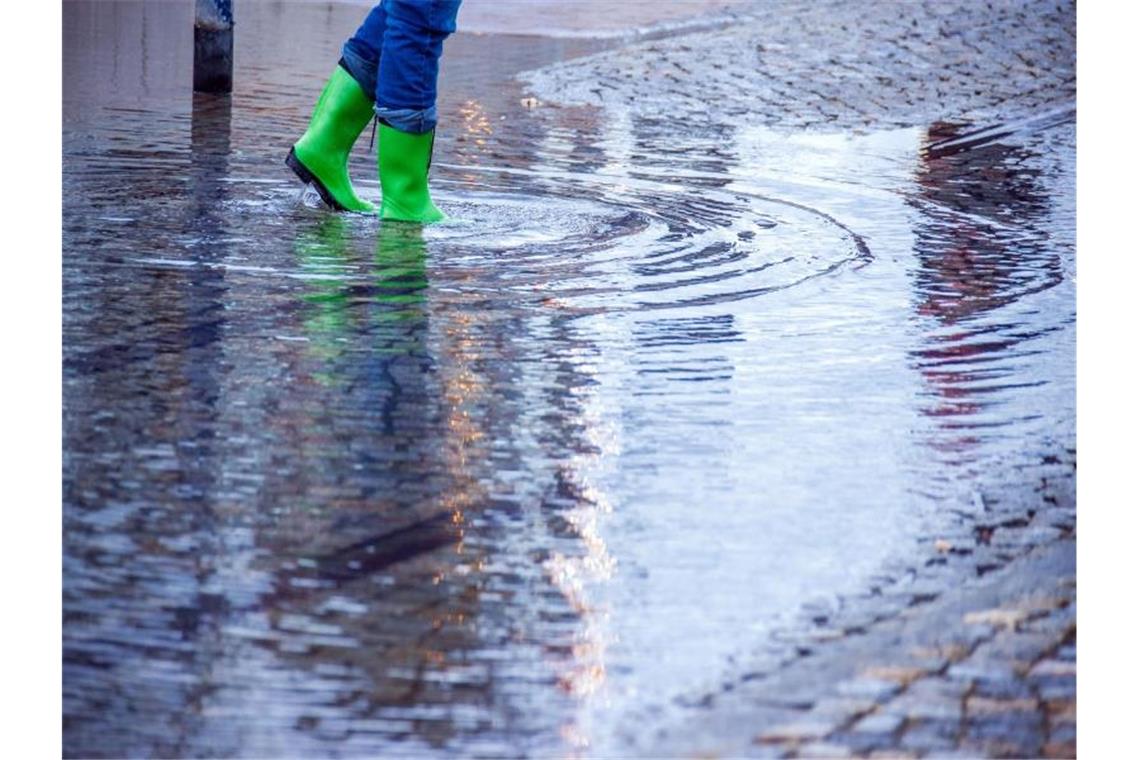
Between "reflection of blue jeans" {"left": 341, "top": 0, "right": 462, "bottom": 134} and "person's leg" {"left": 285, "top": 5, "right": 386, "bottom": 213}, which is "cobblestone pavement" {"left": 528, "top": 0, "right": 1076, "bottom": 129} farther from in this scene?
"reflection of blue jeans" {"left": 341, "top": 0, "right": 462, "bottom": 134}

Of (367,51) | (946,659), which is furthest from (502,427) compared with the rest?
(367,51)

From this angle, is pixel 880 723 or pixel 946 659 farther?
pixel 946 659

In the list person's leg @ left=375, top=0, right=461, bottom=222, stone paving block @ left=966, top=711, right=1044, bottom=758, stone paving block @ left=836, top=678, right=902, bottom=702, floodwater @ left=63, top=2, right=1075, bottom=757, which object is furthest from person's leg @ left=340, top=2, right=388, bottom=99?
stone paving block @ left=966, top=711, right=1044, bottom=758

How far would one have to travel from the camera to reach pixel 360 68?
5.38 meters

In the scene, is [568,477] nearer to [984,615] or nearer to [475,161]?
[984,615]

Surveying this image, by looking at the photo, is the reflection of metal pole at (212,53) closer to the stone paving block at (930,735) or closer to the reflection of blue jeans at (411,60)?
the reflection of blue jeans at (411,60)

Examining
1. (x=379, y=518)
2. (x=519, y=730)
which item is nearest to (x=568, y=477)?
(x=379, y=518)

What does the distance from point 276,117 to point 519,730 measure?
552 cm

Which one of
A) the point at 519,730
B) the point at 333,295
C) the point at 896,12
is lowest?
the point at 519,730

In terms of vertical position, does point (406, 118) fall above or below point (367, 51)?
below

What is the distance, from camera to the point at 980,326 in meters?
4.14

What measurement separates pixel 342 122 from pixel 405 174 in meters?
0.35

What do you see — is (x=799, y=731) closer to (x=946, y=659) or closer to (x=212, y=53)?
(x=946, y=659)

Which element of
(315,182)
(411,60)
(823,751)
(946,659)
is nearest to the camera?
(823,751)
